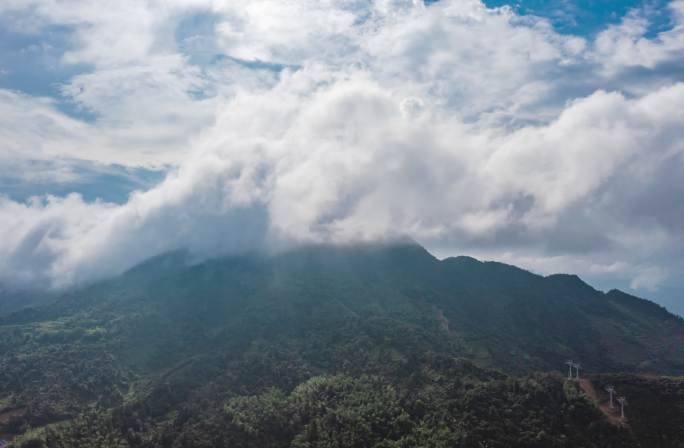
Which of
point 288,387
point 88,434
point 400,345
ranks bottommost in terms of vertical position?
point 88,434

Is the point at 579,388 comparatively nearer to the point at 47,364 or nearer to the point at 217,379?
the point at 217,379

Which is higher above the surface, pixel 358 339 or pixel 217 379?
pixel 358 339

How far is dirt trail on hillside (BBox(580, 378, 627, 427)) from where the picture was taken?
114225mm

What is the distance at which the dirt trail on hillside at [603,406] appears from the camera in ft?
375

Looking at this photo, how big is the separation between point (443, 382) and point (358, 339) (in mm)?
49081

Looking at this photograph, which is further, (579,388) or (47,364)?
(47,364)

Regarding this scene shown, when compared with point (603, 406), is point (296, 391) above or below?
below

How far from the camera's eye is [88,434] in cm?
12481

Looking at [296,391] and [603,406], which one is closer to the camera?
[603,406]

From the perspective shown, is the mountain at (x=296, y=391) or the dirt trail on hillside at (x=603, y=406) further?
the mountain at (x=296, y=391)

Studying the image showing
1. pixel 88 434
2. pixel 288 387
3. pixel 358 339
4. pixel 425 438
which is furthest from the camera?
pixel 358 339

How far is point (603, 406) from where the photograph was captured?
397ft

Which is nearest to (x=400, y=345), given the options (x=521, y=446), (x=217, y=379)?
(x=217, y=379)

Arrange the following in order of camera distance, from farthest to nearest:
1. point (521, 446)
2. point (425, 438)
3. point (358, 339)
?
point (358, 339) → point (425, 438) → point (521, 446)
